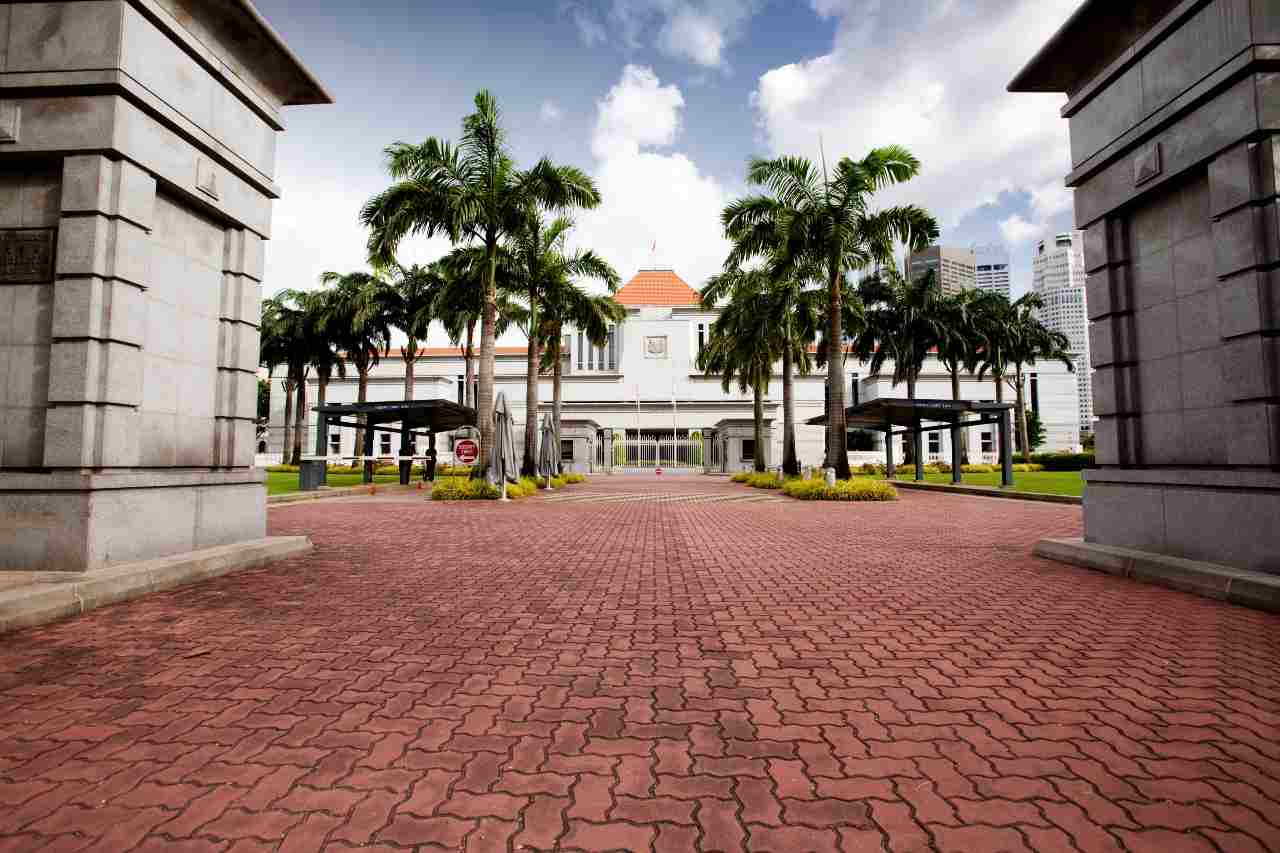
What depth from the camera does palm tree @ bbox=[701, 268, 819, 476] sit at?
22359mm

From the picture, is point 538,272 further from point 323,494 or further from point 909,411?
point 909,411

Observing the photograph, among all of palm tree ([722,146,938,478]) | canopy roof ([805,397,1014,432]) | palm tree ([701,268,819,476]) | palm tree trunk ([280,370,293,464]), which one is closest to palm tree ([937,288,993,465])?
canopy roof ([805,397,1014,432])

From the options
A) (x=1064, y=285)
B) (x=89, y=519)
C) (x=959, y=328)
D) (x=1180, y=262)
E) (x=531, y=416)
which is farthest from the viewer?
(x=1064, y=285)

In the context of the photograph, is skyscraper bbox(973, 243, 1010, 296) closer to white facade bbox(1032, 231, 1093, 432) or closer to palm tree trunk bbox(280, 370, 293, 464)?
white facade bbox(1032, 231, 1093, 432)

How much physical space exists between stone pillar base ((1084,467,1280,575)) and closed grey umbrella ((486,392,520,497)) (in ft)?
45.4

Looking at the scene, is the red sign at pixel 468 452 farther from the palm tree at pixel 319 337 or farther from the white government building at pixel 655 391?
the white government building at pixel 655 391

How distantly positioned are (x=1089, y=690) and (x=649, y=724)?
93.9 inches

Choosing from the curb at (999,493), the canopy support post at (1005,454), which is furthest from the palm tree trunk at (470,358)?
the canopy support post at (1005,454)

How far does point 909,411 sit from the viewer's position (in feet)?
78.0

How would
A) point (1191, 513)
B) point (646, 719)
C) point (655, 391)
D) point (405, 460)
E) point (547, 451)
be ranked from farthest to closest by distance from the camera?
point (655, 391) < point (405, 460) < point (547, 451) < point (1191, 513) < point (646, 719)

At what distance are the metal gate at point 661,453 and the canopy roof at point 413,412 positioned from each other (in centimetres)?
2115

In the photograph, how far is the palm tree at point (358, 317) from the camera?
32562 mm

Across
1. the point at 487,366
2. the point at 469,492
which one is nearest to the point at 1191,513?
the point at 469,492

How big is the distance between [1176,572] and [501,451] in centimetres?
1516
